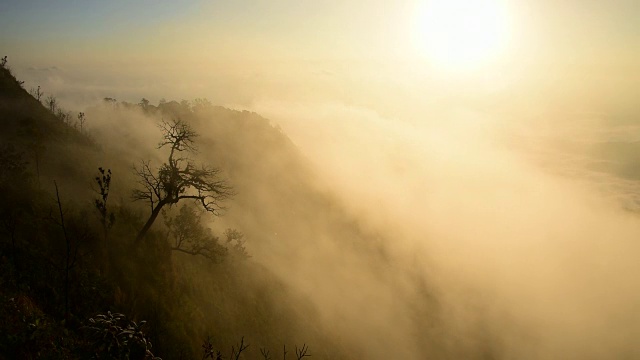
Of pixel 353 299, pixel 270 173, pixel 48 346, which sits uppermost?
pixel 270 173

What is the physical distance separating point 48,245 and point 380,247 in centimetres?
11929

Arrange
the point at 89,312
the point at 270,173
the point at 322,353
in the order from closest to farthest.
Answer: the point at 89,312 → the point at 322,353 → the point at 270,173

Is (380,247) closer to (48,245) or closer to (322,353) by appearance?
(322,353)

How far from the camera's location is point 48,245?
941 inches

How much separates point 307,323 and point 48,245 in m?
33.7

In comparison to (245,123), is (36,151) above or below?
below

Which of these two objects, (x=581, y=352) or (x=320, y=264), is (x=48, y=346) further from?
(x=581, y=352)

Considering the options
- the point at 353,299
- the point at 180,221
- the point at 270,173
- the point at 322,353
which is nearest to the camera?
the point at 180,221

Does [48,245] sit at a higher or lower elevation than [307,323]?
higher

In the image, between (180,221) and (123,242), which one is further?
(180,221)

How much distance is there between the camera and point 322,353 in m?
46.7

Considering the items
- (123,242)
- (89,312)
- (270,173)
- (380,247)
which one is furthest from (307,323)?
(380,247)

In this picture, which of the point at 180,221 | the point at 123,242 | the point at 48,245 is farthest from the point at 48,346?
the point at 180,221

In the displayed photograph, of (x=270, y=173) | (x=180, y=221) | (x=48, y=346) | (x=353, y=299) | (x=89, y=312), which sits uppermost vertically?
(x=270, y=173)
